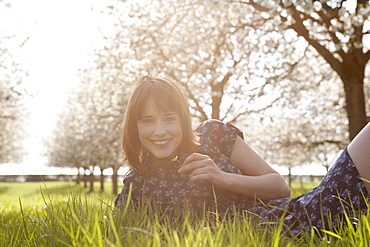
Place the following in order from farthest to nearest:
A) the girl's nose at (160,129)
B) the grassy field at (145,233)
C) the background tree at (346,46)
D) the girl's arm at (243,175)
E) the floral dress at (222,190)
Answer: the background tree at (346,46), the girl's nose at (160,129), the girl's arm at (243,175), the floral dress at (222,190), the grassy field at (145,233)

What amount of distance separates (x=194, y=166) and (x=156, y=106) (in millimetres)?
633

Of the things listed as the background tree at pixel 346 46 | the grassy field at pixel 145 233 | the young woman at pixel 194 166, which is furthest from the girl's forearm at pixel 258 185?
the background tree at pixel 346 46

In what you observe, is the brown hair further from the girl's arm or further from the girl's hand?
the girl's hand

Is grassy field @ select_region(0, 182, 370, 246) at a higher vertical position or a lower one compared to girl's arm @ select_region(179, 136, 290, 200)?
lower

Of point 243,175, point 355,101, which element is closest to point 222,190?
point 243,175

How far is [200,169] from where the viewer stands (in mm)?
2658

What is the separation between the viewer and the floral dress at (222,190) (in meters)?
2.57

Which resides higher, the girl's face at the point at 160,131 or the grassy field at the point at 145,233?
the girl's face at the point at 160,131

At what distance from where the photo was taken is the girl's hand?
8.70 ft

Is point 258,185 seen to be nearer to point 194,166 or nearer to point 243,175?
point 243,175

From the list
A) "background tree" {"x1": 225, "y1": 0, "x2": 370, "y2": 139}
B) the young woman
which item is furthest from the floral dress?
"background tree" {"x1": 225, "y1": 0, "x2": 370, "y2": 139}

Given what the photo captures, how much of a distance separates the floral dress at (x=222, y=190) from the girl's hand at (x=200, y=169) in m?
0.09

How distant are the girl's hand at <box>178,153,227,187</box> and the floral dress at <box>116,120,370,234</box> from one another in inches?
3.6

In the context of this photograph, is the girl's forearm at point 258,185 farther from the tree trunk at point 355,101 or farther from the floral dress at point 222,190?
the tree trunk at point 355,101
